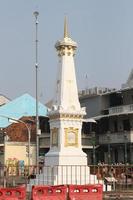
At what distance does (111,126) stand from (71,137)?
25963 mm

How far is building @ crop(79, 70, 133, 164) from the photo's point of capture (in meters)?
45.4

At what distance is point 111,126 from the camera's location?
1923 inches

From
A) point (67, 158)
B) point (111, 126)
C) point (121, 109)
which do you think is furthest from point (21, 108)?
point (67, 158)

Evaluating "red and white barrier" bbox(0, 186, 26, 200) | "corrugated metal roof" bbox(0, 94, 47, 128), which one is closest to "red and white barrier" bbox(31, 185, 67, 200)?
"red and white barrier" bbox(0, 186, 26, 200)

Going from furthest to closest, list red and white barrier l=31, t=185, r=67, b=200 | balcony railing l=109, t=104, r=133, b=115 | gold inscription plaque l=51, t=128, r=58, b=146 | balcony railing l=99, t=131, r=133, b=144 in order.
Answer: balcony railing l=109, t=104, r=133, b=115 < balcony railing l=99, t=131, r=133, b=144 < gold inscription plaque l=51, t=128, r=58, b=146 < red and white barrier l=31, t=185, r=67, b=200

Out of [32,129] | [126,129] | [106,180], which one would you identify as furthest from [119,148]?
[106,180]

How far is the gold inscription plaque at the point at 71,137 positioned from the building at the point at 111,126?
20.5m

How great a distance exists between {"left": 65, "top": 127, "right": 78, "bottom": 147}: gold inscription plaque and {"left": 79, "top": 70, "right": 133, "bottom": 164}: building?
20.5m

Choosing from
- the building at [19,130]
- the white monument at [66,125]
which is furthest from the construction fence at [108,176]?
the building at [19,130]

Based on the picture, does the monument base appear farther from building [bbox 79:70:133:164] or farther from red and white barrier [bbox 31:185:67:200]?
building [bbox 79:70:133:164]

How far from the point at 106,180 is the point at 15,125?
108 feet

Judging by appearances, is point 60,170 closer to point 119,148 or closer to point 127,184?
point 127,184

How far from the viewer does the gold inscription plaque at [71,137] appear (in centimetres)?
2322

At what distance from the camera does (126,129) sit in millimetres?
46438
